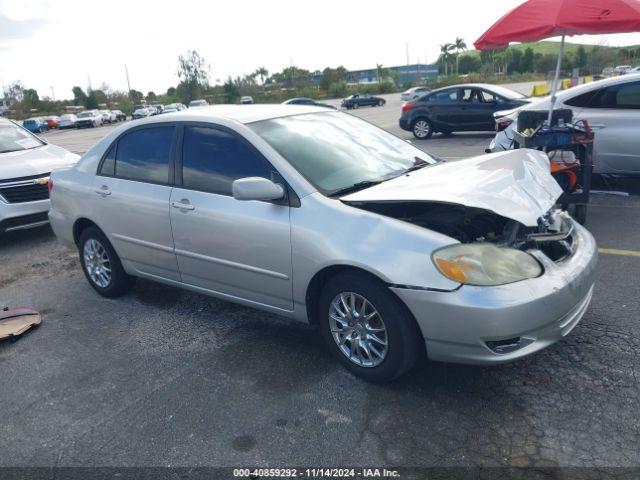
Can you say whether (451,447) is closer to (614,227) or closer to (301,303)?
(301,303)

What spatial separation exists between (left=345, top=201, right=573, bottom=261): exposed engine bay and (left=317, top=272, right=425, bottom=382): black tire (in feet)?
1.45

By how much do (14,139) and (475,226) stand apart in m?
→ 7.43

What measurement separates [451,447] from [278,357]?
1.37m

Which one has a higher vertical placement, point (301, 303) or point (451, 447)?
point (301, 303)

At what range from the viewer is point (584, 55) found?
6900 centimetres

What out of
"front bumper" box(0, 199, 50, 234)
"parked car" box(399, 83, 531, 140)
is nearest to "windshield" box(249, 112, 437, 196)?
"front bumper" box(0, 199, 50, 234)

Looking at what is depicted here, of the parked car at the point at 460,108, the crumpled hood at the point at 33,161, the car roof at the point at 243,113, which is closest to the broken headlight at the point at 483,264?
the car roof at the point at 243,113

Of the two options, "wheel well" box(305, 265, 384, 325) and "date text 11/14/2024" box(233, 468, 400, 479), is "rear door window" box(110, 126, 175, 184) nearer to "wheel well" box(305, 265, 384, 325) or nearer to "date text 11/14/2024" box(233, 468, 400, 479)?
"wheel well" box(305, 265, 384, 325)

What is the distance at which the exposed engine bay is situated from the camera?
10.5 ft

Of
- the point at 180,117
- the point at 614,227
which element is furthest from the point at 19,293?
the point at 614,227

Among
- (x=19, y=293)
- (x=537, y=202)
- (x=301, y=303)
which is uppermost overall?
(x=537, y=202)

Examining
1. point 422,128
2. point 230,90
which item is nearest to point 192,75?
point 230,90

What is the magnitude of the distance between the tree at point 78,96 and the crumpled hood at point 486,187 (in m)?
77.5

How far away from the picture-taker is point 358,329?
3215 mm
